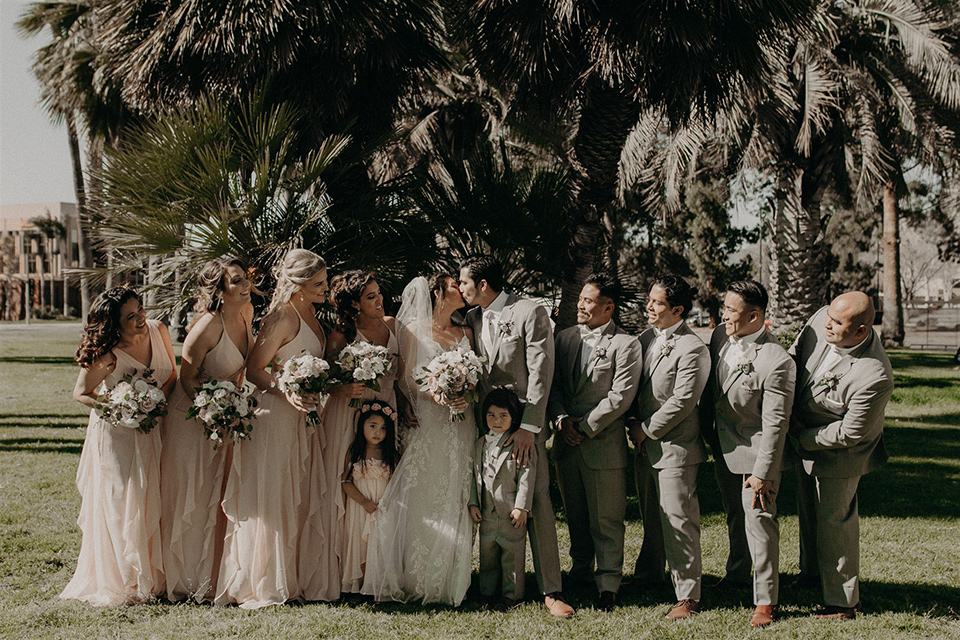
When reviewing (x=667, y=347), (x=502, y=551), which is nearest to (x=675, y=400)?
(x=667, y=347)

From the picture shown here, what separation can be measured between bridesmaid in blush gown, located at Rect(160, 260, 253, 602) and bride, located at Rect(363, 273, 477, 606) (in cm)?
113

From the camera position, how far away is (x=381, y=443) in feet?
17.8

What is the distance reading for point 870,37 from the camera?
52.6 feet

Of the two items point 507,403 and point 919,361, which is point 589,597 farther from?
point 919,361

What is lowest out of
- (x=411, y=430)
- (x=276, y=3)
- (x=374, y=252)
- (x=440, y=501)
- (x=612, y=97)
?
(x=440, y=501)

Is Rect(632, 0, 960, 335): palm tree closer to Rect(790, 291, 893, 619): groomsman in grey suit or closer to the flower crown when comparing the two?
Rect(790, 291, 893, 619): groomsman in grey suit

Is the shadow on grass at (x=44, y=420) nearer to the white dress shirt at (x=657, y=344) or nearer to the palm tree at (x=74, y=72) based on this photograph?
the palm tree at (x=74, y=72)

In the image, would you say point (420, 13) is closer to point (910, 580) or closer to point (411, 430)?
point (411, 430)

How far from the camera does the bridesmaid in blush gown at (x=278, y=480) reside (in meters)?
5.16

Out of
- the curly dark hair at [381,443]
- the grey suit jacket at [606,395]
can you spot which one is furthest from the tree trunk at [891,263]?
the curly dark hair at [381,443]

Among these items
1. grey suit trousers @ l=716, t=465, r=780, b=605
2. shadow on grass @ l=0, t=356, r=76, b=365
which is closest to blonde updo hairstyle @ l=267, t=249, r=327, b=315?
grey suit trousers @ l=716, t=465, r=780, b=605

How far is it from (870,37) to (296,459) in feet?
51.3

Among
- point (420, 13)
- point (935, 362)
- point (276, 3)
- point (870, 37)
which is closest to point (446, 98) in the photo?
point (420, 13)

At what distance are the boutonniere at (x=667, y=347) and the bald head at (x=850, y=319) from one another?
94cm
